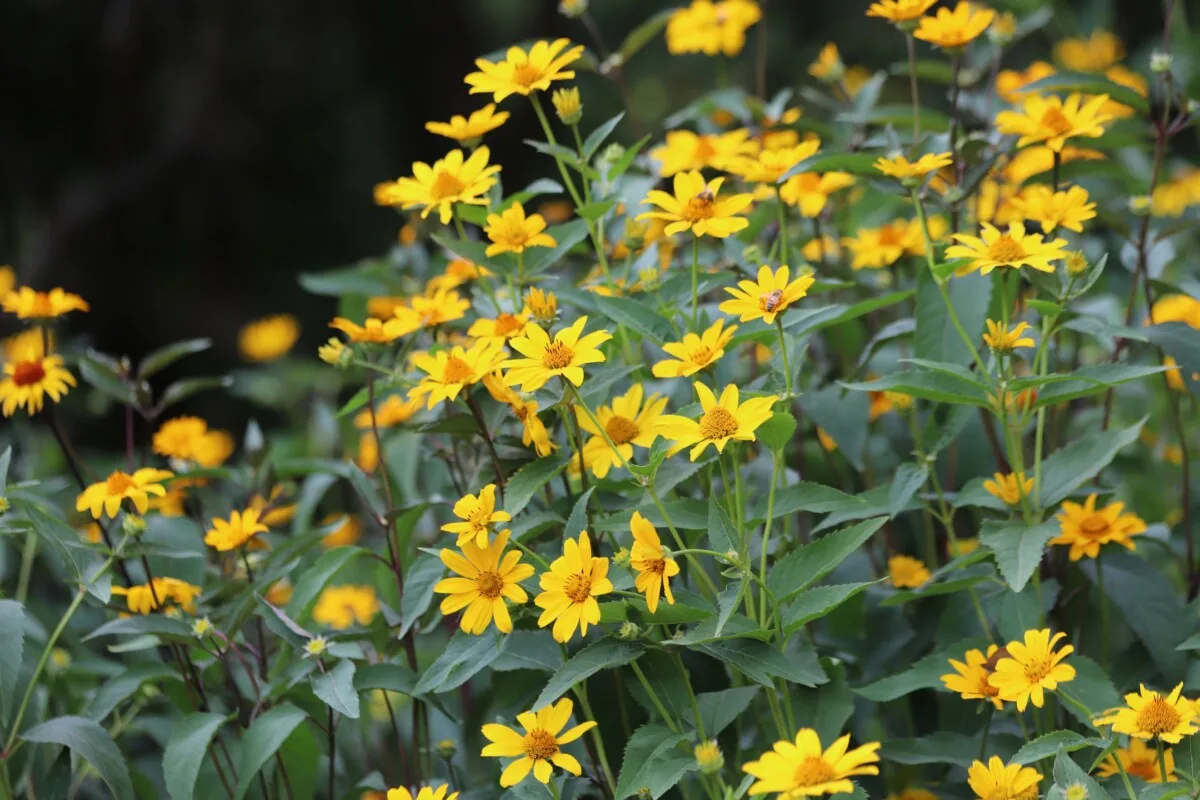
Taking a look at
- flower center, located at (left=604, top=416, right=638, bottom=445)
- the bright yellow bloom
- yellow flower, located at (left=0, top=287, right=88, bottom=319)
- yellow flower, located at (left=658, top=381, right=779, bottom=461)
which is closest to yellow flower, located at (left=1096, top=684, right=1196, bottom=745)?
yellow flower, located at (left=658, top=381, right=779, bottom=461)

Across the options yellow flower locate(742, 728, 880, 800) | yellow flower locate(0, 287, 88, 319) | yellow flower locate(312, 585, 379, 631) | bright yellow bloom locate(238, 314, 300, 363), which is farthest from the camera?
bright yellow bloom locate(238, 314, 300, 363)

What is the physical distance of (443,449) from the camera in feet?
4.38

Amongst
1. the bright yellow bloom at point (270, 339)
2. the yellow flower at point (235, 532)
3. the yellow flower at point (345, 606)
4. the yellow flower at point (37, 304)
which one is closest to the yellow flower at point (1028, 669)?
the yellow flower at point (235, 532)

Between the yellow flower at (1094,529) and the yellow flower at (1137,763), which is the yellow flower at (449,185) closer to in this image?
the yellow flower at (1094,529)

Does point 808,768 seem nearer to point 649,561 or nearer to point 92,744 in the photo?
point 649,561

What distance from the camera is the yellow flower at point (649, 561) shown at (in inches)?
37.6

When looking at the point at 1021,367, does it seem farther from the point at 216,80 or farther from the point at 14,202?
the point at 14,202

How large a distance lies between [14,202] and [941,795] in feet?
11.1

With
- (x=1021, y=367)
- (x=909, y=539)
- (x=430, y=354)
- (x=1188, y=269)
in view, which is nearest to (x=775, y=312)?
(x=430, y=354)

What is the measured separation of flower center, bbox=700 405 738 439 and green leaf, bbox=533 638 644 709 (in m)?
0.19

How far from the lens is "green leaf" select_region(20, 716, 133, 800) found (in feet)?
3.82

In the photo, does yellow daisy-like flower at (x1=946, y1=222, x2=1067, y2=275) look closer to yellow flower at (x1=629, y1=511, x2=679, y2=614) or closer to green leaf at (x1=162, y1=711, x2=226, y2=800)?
yellow flower at (x1=629, y1=511, x2=679, y2=614)

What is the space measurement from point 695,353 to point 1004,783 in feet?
1.37

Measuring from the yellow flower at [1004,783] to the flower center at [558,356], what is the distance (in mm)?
454
